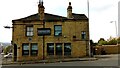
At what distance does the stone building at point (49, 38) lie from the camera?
43.1 meters

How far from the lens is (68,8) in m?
44.8

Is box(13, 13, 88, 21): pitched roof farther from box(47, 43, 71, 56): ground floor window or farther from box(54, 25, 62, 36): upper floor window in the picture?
box(47, 43, 71, 56): ground floor window

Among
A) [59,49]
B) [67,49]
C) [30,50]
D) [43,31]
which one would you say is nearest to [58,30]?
[43,31]

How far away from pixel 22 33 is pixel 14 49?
282cm

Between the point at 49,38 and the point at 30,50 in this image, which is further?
the point at 49,38

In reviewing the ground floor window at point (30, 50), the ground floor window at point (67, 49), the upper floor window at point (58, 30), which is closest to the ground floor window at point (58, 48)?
the ground floor window at point (67, 49)

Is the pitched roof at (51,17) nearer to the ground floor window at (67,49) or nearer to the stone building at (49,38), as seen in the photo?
the stone building at (49,38)

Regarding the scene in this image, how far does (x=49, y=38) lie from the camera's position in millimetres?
43719

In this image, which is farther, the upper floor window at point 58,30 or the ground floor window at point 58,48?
the upper floor window at point 58,30

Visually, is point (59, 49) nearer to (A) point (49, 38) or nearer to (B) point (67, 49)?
(B) point (67, 49)

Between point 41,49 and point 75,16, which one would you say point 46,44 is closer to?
point 41,49

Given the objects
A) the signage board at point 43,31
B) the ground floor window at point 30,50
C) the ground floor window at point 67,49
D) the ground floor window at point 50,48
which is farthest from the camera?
the signage board at point 43,31

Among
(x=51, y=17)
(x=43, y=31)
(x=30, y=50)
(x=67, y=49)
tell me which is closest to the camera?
(x=67, y=49)

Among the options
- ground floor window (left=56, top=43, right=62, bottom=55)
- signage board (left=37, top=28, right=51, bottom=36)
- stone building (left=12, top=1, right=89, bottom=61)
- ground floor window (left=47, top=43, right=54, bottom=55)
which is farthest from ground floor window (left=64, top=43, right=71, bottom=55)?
signage board (left=37, top=28, right=51, bottom=36)
